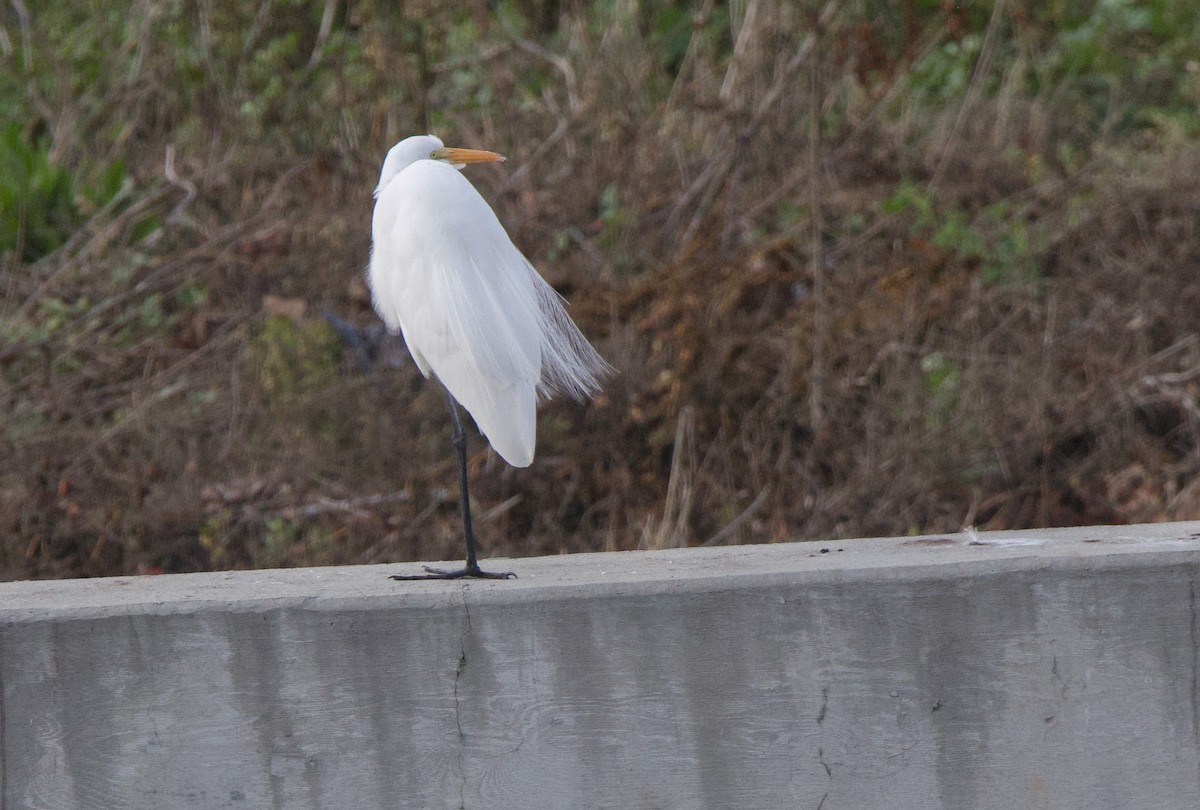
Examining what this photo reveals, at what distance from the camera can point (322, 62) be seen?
804cm

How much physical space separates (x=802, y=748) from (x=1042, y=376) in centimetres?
357

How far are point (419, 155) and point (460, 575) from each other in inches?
45.1

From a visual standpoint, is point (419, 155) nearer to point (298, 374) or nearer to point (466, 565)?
point (466, 565)

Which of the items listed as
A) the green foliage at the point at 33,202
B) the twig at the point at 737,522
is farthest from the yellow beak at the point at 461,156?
the green foliage at the point at 33,202

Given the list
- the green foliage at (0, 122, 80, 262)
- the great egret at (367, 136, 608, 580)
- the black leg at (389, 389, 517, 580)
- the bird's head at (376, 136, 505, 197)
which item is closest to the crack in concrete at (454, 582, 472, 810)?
the black leg at (389, 389, 517, 580)

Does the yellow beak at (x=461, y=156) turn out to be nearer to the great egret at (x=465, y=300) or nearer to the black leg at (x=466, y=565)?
the great egret at (x=465, y=300)

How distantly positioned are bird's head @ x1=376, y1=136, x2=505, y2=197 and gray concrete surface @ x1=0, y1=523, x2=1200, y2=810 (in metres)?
1.41

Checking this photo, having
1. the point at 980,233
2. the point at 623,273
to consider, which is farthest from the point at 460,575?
the point at 980,233

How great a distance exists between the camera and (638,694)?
2.23 m

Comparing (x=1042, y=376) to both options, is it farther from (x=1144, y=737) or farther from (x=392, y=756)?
(x=392, y=756)

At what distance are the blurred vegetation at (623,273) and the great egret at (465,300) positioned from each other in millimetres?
1726

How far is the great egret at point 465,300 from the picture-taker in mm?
2990

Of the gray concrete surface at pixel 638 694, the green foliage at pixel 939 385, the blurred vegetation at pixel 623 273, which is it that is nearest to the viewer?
the gray concrete surface at pixel 638 694

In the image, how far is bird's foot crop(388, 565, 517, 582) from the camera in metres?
2.73
